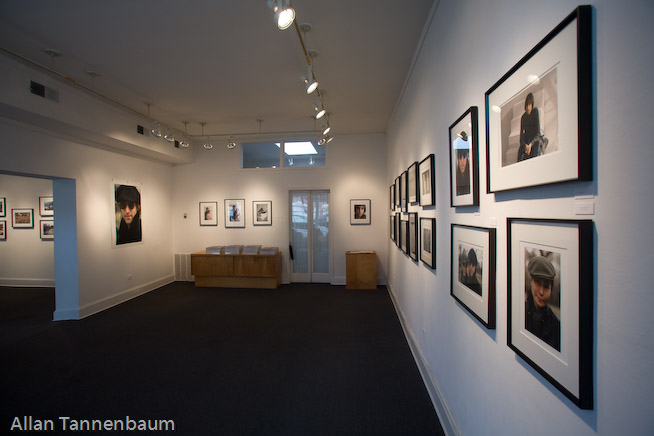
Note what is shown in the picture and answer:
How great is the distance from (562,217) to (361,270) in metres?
6.34

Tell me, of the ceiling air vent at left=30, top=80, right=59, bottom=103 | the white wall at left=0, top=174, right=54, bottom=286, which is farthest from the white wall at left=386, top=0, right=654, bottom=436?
the white wall at left=0, top=174, right=54, bottom=286

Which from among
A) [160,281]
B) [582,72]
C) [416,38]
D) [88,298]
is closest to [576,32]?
[582,72]

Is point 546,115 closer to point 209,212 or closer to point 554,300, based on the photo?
point 554,300

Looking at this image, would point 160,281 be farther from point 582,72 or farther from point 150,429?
point 582,72

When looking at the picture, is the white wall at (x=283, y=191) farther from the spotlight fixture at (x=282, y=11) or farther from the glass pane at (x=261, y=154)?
the spotlight fixture at (x=282, y=11)

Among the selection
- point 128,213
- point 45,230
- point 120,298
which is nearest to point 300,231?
point 128,213

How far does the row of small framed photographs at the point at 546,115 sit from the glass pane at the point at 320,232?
629cm

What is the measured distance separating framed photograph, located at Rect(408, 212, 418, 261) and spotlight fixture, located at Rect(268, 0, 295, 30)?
246 centimetres

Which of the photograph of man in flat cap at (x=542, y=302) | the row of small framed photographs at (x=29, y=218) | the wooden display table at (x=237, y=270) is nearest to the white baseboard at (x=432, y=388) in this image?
the photograph of man in flat cap at (x=542, y=302)

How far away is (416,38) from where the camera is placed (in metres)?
3.44

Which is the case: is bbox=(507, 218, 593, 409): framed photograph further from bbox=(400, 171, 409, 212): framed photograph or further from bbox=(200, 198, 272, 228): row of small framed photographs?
bbox=(200, 198, 272, 228): row of small framed photographs

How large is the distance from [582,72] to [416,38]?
300 cm

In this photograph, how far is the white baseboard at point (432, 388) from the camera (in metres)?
2.35

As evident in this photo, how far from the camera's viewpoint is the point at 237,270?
7.51 meters
